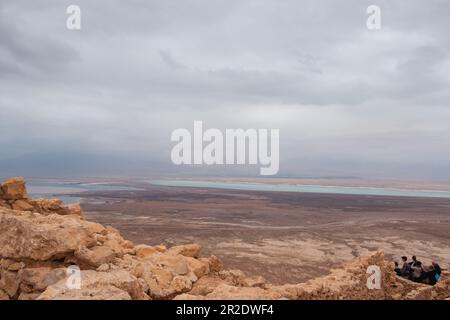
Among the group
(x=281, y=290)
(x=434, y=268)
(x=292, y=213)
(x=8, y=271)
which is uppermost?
(x=8, y=271)

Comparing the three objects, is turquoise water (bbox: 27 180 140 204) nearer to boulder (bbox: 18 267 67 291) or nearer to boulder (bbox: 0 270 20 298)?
boulder (bbox: 0 270 20 298)

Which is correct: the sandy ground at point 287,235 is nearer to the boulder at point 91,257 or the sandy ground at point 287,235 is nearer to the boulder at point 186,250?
the boulder at point 186,250

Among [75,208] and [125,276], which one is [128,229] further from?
[125,276]

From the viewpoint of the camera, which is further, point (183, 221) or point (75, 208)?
point (183, 221)

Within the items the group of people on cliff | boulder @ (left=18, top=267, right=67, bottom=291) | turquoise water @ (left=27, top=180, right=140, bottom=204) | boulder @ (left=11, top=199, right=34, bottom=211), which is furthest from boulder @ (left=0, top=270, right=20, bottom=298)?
turquoise water @ (left=27, top=180, right=140, bottom=204)

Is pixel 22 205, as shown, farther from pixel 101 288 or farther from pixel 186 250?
pixel 101 288

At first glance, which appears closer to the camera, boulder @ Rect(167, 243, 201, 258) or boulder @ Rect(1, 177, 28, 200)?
boulder @ Rect(167, 243, 201, 258)
